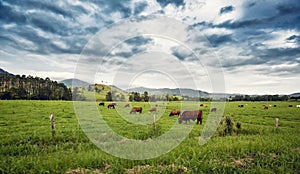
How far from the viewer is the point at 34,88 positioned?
283ft

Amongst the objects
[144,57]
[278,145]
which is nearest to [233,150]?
[278,145]

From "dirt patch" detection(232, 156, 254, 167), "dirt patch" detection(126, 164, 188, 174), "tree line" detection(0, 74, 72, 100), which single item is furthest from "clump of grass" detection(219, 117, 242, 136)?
"tree line" detection(0, 74, 72, 100)

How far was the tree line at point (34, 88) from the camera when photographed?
236 ft

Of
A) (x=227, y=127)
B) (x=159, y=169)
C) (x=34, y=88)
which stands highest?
(x=34, y=88)

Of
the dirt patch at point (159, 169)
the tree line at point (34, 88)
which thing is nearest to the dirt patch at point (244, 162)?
the dirt patch at point (159, 169)

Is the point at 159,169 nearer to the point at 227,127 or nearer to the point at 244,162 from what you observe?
the point at 244,162

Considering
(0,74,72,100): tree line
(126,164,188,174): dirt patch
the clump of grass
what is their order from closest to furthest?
(126,164,188,174): dirt patch, the clump of grass, (0,74,72,100): tree line

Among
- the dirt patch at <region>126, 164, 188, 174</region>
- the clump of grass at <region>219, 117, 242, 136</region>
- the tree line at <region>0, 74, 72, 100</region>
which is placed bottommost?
the dirt patch at <region>126, 164, 188, 174</region>

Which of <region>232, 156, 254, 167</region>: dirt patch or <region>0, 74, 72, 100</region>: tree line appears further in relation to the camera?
<region>0, 74, 72, 100</region>: tree line

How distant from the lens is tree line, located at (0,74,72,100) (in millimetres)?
72012

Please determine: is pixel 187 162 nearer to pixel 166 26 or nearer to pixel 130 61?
pixel 130 61

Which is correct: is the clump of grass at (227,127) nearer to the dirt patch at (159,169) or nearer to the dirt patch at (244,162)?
the dirt patch at (244,162)

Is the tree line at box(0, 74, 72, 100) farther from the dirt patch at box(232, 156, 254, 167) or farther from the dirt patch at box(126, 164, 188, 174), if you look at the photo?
the dirt patch at box(232, 156, 254, 167)

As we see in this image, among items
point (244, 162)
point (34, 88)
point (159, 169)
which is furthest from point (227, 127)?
point (34, 88)
